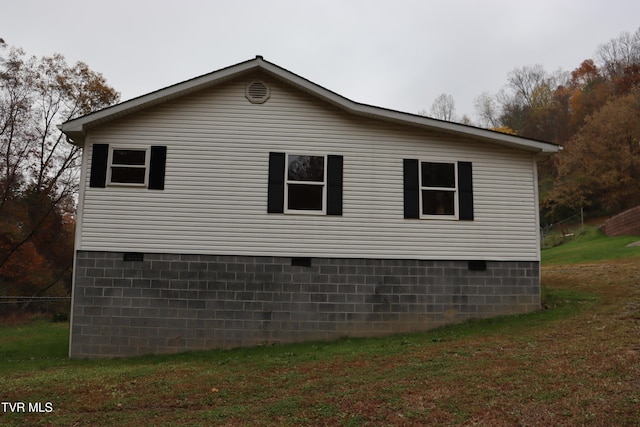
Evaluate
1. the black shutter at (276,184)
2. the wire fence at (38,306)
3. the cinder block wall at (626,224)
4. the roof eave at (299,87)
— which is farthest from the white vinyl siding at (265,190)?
the cinder block wall at (626,224)

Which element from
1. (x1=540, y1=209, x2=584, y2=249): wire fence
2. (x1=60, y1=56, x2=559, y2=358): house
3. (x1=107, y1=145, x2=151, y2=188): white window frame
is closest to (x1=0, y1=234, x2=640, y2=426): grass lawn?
(x1=60, y1=56, x2=559, y2=358): house

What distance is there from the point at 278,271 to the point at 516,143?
6.25 meters

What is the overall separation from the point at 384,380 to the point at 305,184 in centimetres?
539

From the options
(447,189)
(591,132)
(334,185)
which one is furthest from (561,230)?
(334,185)

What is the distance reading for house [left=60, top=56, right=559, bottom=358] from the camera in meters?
11.2

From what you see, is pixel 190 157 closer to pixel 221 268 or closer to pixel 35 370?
pixel 221 268

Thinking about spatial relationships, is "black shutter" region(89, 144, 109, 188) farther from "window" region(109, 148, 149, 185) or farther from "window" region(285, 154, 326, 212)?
"window" region(285, 154, 326, 212)

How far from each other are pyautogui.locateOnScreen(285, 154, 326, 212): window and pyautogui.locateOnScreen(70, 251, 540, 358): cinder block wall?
4.11 feet

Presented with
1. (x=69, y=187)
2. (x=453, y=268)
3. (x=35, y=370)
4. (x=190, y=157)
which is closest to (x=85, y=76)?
(x=69, y=187)

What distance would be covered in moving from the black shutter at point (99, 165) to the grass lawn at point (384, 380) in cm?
390

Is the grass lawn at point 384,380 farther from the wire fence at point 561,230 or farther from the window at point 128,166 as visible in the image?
the wire fence at point 561,230

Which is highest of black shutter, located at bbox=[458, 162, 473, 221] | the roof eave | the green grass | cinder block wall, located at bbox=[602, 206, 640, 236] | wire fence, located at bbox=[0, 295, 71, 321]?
the roof eave

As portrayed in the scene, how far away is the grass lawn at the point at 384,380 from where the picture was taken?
19.5 ft

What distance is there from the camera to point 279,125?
11805 millimetres
